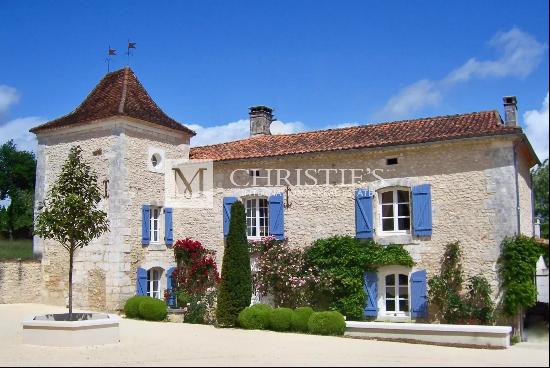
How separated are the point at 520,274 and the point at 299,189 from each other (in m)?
5.81

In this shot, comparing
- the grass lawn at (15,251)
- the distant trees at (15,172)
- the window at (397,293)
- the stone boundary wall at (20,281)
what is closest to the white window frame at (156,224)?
Answer: the stone boundary wall at (20,281)

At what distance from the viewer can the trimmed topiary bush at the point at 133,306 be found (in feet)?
50.1

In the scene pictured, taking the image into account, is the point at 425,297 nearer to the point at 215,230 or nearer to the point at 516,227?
the point at 516,227

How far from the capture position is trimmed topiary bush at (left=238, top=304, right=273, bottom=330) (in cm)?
1330

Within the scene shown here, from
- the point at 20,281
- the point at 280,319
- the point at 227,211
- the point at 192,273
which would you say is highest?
the point at 227,211

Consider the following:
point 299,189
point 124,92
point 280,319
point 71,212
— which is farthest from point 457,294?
point 124,92

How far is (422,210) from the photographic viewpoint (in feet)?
45.2

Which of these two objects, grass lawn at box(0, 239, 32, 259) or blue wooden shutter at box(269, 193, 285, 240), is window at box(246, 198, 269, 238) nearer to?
blue wooden shutter at box(269, 193, 285, 240)

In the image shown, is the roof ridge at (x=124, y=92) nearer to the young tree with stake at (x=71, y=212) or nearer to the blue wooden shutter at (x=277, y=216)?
the young tree with stake at (x=71, y=212)

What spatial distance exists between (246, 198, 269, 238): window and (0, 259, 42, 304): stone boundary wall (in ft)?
20.6

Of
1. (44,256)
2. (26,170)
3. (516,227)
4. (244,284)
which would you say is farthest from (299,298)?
(26,170)

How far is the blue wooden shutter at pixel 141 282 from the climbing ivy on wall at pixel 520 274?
9.24 m

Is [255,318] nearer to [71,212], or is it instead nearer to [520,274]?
[71,212]

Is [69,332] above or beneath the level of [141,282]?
beneath
